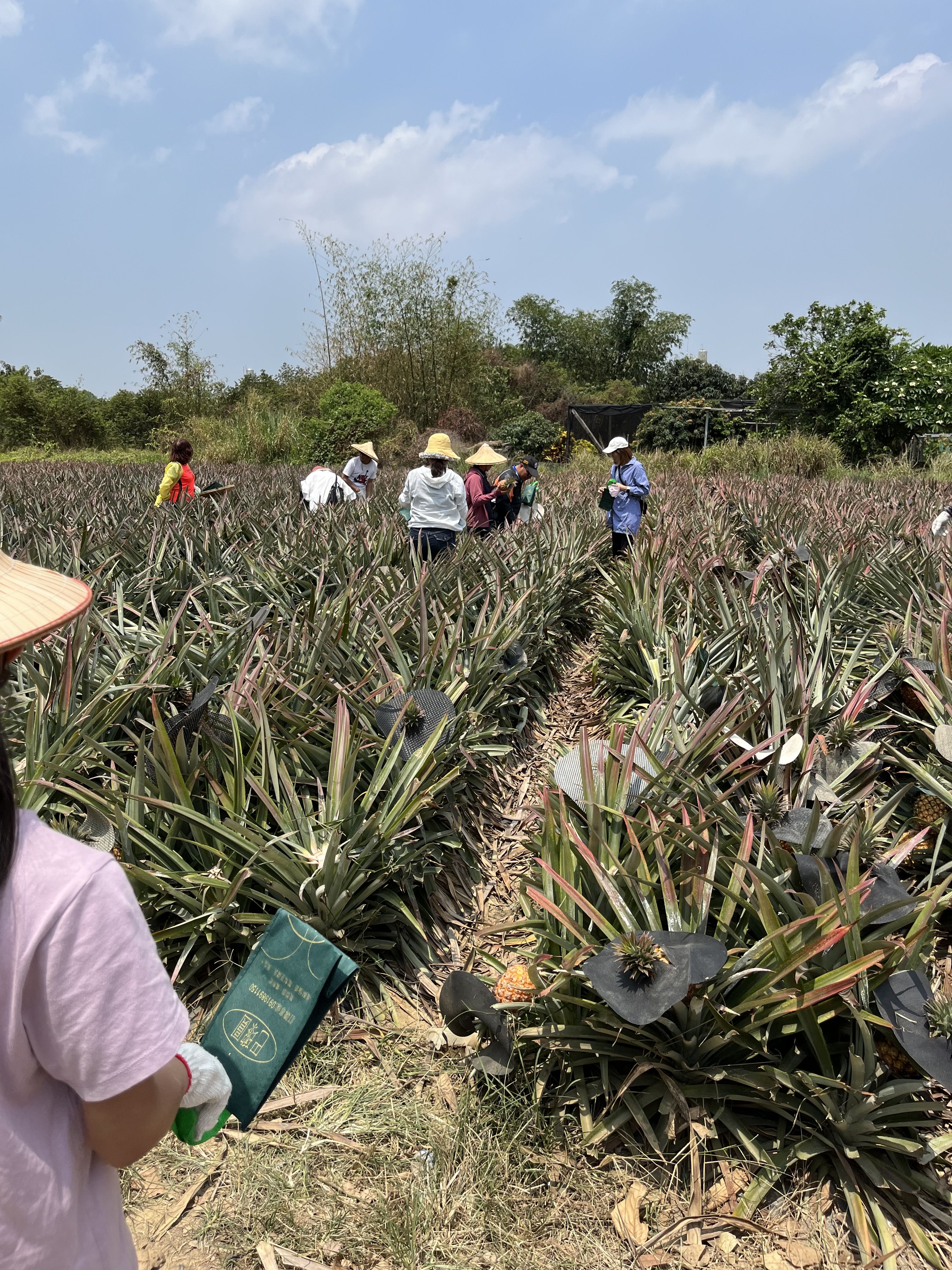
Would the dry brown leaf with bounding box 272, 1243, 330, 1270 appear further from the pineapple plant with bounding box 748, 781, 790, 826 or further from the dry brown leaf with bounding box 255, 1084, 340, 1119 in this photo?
the pineapple plant with bounding box 748, 781, 790, 826

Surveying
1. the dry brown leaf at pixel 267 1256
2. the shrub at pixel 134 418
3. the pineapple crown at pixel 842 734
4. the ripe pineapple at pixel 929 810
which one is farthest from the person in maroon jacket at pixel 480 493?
the shrub at pixel 134 418

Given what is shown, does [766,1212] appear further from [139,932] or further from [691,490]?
[691,490]

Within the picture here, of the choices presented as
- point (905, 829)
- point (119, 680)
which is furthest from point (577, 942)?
point (119, 680)

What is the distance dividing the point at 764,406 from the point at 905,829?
21.6 metres

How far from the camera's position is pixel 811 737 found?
2.98 meters

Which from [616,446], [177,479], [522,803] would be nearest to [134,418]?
[177,479]

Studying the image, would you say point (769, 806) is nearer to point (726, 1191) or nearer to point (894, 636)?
point (726, 1191)

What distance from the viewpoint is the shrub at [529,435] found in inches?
970

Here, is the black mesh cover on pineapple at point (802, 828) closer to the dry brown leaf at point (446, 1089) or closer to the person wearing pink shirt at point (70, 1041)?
the dry brown leaf at point (446, 1089)

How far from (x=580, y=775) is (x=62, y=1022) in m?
1.99

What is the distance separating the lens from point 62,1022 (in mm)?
722

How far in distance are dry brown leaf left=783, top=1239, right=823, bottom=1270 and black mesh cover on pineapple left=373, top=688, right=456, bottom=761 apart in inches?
70.3

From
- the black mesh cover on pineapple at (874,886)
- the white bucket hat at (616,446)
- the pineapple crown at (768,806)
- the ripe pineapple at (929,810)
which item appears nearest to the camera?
the black mesh cover on pineapple at (874,886)

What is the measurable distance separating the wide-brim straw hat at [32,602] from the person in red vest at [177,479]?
21.7ft
